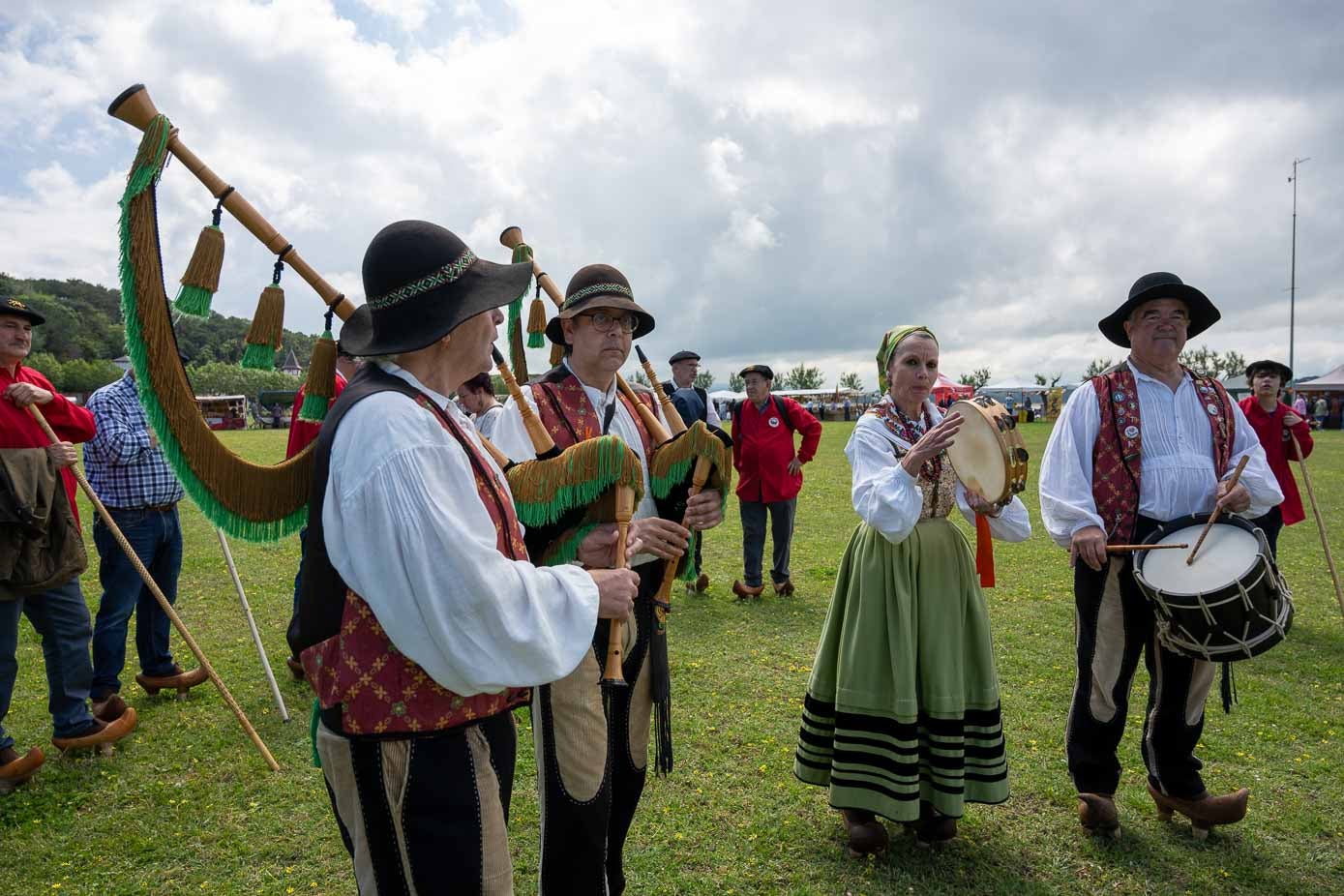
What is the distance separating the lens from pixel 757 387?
764 cm

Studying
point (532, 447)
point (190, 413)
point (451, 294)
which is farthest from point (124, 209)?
point (532, 447)

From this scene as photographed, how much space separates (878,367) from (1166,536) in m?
1.34

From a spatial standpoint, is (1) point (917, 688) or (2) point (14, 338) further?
(2) point (14, 338)

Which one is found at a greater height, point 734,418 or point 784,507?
point 734,418

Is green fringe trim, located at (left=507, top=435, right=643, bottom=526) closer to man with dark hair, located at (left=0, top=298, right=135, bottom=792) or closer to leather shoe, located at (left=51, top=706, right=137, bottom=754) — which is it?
man with dark hair, located at (left=0, top=298, right=135, bottom=792)

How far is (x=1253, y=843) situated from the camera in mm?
3227

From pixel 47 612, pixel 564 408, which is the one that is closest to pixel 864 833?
pixel 564 408

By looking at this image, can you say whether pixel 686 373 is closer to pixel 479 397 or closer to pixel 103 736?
pixel 479 397

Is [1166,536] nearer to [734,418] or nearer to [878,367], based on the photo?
[878,367]

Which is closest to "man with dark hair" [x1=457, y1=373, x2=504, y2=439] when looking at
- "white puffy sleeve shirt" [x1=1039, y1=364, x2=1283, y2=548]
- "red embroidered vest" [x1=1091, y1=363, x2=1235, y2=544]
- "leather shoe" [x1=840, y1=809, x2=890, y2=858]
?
"leather shoe" [x1=840, y1=809, x2=890, y2=858]

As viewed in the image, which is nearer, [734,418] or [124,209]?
[124,209]

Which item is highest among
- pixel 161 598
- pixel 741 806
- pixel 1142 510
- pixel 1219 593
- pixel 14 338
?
pixel 14 338

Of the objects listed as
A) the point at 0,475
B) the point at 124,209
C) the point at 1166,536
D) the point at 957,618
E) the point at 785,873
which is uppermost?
the point at 124,209

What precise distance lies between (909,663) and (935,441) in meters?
0.88
